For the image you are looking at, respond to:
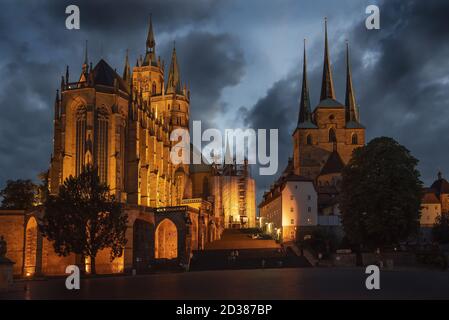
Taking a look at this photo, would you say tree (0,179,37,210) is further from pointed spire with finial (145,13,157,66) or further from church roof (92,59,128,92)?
pointed spire with finial (145,13,157,66)

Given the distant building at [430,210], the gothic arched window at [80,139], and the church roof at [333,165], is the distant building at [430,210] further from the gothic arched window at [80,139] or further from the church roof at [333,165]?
the gothic arched window at [80,139]

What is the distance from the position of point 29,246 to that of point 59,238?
52.2ft

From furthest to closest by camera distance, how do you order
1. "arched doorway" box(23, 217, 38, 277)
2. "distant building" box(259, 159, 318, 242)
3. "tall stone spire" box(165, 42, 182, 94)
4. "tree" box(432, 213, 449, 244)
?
1. "tall stone spire" box(165, 42, 182, 94)
2. "distant building" box(259, 159, 318, 242)
3. "tree" box(432, 213, 449, 244)
4. "arched doorway" box(23, 217, 38, 277)

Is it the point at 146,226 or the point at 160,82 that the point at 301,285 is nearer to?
the point at 146,226

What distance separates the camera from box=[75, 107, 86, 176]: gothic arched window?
66.9 metres

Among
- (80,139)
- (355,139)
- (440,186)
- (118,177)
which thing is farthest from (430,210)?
(80,139)

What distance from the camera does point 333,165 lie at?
100 metres

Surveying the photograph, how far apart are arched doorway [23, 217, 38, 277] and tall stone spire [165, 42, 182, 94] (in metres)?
59.7

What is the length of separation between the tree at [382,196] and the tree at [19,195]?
44.1m

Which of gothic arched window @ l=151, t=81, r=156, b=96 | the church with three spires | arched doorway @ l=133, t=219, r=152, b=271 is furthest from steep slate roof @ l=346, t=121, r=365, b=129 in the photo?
arched doorway @ l=133, t=219, r=152, b=271

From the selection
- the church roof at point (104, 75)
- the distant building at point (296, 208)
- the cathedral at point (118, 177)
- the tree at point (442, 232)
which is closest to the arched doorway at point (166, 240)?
the cathedral at point (118, 177)

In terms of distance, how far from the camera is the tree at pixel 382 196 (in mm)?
50375
